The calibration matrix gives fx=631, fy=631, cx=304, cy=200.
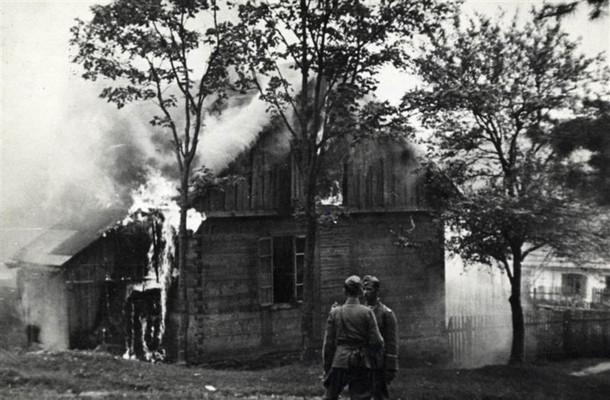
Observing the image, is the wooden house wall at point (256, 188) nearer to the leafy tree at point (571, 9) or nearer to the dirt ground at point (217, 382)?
the dirt ground at point (217, 382)

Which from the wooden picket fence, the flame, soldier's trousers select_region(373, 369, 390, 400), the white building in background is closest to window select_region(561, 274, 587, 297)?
the white building in background

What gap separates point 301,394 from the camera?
11.6m

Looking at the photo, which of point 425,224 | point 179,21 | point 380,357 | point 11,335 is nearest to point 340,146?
point 425,224

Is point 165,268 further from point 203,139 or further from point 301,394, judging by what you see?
point 301,394

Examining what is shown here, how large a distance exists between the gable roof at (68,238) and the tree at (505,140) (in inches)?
328

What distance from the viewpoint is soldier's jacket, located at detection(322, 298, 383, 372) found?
7672mm

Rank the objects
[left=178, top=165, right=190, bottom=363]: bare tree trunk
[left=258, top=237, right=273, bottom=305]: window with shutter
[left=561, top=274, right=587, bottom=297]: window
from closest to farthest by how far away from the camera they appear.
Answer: [left=178, top=165, right=190, bottom=363]: bare tree trunk, [left=258, top=237, right=273, bottom=305]: window with shutter, [left=561, top=274, right=587, bottom=297]: window

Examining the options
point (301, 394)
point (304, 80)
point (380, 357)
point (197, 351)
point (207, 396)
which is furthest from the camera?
point (197, 351)

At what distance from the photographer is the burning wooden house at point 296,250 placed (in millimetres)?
17172

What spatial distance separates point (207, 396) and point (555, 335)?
15.5 metres

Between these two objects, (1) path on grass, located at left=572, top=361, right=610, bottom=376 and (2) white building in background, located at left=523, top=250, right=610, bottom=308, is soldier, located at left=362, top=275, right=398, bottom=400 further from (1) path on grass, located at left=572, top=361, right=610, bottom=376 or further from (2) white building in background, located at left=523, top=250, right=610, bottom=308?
(2) white building in background, located at left=523, top=250, right=610, bottom=308

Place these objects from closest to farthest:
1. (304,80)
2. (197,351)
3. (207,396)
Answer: (207,396) < (304,80) < (197,351)

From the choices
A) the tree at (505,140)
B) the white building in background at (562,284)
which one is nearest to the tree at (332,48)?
the tree at (505,140)

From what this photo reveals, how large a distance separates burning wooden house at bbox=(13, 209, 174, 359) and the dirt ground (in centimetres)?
296
